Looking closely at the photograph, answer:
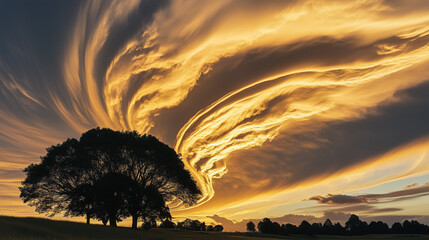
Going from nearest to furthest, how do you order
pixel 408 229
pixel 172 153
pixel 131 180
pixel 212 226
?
pixel 131 180
pixel 172 153
pixel 408 229
pixel 212 226

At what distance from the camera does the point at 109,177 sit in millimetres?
40781

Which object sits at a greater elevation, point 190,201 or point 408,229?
point 190,201

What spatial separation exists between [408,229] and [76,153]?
15376 cm

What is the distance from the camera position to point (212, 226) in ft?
573

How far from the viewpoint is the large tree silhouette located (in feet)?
138

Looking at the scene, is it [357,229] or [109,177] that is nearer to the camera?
[109,177]

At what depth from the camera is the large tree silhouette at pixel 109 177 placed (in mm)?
41969

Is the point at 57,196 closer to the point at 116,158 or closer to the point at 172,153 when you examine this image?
the point at 116,158

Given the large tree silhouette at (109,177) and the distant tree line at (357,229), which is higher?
the large tree silhouette at (109,177)

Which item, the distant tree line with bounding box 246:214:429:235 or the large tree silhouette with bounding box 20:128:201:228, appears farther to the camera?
the distant tree line with bounding box 246:214:429:235

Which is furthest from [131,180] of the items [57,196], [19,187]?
[19,187]

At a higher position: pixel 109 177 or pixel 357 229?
pixel 109 177

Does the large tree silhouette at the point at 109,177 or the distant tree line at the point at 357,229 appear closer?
the large tree silhouette at the point at 109,177

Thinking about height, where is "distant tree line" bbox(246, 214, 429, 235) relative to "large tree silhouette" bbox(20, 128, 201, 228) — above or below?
below
